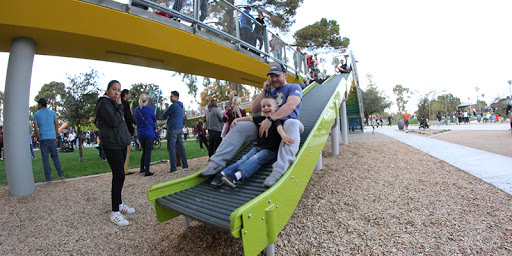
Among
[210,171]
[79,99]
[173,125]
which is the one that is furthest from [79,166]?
[210,171]

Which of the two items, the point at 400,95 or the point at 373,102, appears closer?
the point at 373,102

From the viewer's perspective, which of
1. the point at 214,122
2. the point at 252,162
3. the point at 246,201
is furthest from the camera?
the point at 214,122

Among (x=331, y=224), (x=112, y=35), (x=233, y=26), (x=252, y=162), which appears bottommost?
(x=331, y=224)

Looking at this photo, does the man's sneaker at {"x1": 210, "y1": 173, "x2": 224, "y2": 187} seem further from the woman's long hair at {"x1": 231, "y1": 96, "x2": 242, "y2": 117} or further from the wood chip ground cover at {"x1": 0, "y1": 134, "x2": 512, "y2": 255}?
the woman's long hair at {"x1": 231, "y1": 96, "x2": 242, "y2": 117}

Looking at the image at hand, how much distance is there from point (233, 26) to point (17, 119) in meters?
5.11

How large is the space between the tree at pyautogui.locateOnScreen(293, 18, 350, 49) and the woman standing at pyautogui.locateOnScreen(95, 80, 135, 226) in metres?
19.6

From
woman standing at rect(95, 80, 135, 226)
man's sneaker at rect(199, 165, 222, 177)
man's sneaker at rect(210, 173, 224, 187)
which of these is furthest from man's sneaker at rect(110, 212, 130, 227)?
man's sneaker at rect(210, 173, 224, 187)

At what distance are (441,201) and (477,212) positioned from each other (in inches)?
14.3

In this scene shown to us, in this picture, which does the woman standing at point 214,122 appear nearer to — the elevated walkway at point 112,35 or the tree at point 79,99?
the elevated walkway at point 112,35

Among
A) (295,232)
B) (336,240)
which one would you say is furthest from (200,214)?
(336,240)

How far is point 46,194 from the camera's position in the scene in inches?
150

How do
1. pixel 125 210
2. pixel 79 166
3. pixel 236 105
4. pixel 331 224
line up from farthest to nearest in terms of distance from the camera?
pixel 79 166, pixel 236 105, pixel 125 210, pixel 331 224

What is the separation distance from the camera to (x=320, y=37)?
2000cm

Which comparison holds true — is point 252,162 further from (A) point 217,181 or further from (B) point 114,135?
(B) point 114,135
